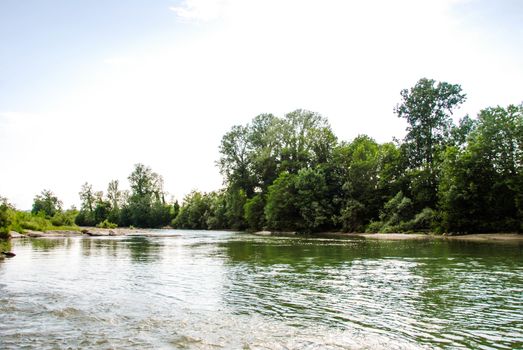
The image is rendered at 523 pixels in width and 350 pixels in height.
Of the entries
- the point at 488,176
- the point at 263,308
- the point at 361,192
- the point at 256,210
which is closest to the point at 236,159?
the point at 256,210

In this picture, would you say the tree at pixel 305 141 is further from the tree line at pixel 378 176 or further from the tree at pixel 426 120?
the tree at pixel 426 120

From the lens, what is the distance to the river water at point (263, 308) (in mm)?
9266

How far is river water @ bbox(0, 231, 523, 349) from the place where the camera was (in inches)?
365

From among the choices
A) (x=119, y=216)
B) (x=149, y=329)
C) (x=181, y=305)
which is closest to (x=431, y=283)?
(x=181, y=305)

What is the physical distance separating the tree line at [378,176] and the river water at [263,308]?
107 feet

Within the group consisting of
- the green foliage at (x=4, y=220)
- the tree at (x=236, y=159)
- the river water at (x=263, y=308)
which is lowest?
the river water at (x=263, y=308)

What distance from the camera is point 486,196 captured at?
54656 mm

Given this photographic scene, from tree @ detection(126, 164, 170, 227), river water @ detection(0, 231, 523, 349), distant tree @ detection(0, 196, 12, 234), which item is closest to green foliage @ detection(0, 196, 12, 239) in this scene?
distant tree @ detection(0, 196, 12, 234)

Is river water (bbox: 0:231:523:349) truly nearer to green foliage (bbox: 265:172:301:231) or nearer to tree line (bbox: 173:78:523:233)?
tree line (bbox: 173:78:523:233)

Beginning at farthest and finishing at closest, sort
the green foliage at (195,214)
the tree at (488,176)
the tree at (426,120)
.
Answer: the green foliage at (195,214) → the tree at (426,120) → the tree at (488,176)

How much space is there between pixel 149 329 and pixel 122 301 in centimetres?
402

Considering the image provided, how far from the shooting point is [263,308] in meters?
12.6

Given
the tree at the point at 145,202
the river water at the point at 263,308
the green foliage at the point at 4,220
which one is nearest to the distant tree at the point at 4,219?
the green foliage at the point at 4,220

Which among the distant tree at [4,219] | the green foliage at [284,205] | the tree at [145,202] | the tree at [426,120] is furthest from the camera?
the tree at [145,202]
